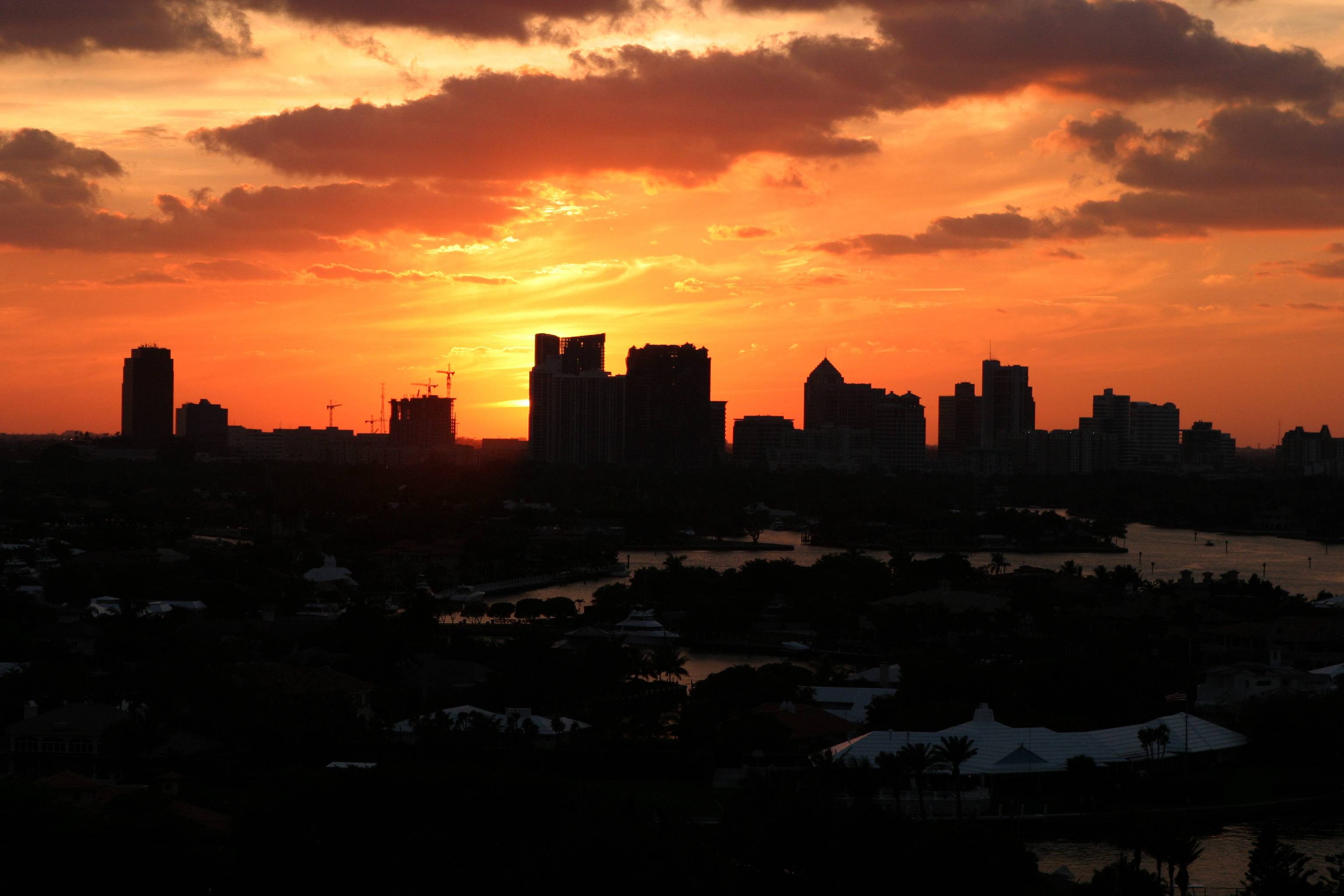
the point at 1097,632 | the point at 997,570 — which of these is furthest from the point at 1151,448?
the point at 1097,632

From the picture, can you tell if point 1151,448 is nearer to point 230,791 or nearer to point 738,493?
point 738,493

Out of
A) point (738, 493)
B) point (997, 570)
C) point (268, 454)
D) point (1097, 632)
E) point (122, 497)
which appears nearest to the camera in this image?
point (1097, 632)

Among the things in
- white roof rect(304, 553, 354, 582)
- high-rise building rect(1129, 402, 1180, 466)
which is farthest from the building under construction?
→ white roof rect(304, 553, 354, 582)

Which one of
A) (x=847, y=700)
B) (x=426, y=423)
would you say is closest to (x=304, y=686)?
(x=847, y=700)

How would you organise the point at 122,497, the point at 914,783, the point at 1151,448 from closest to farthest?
the point at 914,783, the point at 122,497, the point at 1151,448

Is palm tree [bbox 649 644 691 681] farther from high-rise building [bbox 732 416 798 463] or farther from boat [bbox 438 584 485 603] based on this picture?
high-rise building [bbox 732 416 798 463]

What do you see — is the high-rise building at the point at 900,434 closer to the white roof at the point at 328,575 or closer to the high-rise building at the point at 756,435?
the high-rise building at the point at 756,435

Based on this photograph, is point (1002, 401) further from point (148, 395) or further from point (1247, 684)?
point (1247, 684)
